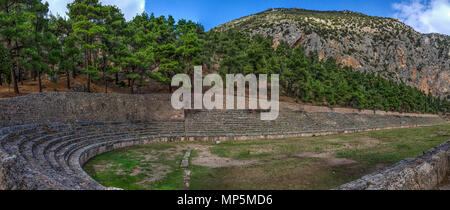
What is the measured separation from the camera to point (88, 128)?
2044 cm

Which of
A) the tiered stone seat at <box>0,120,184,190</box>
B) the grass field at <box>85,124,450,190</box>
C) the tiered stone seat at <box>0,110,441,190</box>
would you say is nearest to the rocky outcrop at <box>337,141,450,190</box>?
the grass field at <box>85,124,450,190</box>

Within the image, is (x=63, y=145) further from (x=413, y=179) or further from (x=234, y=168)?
(x=413, y=179)

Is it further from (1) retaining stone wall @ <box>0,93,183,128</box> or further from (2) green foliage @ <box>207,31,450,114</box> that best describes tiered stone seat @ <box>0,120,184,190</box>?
(2) green foliage @ <box>207,31,450,114</box>

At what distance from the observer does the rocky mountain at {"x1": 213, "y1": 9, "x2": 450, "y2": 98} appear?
11031 cm

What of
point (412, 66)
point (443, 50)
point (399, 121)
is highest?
point (443, 50)

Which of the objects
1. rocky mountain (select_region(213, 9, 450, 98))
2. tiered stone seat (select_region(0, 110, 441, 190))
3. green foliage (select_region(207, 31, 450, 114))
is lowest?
tiered stone seat (select_region(0, 110, 441, 190))

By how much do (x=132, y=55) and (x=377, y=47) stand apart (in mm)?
127576

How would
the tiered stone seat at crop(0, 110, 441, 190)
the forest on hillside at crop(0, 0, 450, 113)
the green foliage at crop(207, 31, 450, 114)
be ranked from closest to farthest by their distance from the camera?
the tiered stone seat at crop(0, 110, 441, 190) < the forest on hillside at crop(0, 0, 450, 113) < the green foliage at crop(207, 31, 450, 114)

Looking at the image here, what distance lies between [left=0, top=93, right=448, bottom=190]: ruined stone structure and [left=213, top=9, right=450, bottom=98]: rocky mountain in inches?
3171

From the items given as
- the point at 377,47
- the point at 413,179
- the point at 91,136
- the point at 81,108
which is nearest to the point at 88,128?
the point at 91,136
